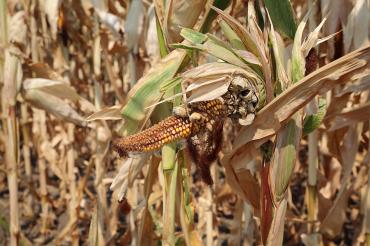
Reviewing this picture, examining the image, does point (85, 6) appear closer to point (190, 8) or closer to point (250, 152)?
point (190, 8)

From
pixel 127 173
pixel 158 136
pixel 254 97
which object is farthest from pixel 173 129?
pixel 127 173

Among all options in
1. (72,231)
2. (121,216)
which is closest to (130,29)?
(72,231)

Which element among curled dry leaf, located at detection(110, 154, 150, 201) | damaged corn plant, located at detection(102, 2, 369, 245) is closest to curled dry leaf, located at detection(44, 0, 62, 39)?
curled dry leaf, located at detection(110, 154, 150, 201)

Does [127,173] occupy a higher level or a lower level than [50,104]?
lower

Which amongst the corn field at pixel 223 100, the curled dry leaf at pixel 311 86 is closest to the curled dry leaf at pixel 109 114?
the corn field at pixel 223 100

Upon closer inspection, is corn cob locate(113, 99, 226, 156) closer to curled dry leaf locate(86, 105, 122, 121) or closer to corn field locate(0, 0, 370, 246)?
corn field locate(0, 0, 370, 246)

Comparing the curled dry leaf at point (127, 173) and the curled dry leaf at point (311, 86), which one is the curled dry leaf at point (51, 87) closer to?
the curled dry leaf at point (127, 173)

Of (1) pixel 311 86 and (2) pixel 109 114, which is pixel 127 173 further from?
(1) pixel 311 86

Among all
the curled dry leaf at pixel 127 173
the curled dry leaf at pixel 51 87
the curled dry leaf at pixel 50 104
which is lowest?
the curled dry leaf at pixel 127 173
